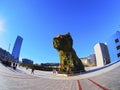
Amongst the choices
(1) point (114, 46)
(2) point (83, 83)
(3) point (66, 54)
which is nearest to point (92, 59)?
(1) point (114, 46)

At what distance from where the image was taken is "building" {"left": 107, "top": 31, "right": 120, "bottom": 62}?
2.15 metres

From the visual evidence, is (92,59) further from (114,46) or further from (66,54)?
(66,54)

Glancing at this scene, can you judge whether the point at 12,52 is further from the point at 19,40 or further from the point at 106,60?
the point at 106,60

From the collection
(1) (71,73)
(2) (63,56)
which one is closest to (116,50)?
(1) (71,73)

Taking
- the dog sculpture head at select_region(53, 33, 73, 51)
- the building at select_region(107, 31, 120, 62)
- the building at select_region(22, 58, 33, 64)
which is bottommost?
the building at select_region(22, 58, 33, 64)

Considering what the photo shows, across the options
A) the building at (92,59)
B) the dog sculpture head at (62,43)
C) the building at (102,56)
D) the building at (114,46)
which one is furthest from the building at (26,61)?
the dog sculpture head at (62,43)

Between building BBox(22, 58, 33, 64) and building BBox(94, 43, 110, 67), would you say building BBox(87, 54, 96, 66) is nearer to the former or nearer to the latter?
building BBox(94, 43, 110, 67)

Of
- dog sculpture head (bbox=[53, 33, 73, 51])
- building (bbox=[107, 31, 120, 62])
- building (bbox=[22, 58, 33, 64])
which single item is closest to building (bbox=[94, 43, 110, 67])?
building (bbox=[107, 31, 120, 62])

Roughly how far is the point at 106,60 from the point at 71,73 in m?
4.03

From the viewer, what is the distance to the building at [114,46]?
215 centimetres

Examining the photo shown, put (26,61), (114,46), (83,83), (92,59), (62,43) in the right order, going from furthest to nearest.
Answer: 1. (62,43)
2. (83,83)
3. (26,61)
4. (92,59)
5. (114,46)

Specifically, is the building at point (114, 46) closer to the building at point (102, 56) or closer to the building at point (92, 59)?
the building at point (102, 56)

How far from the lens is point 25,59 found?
2.94m

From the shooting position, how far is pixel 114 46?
2225mm
